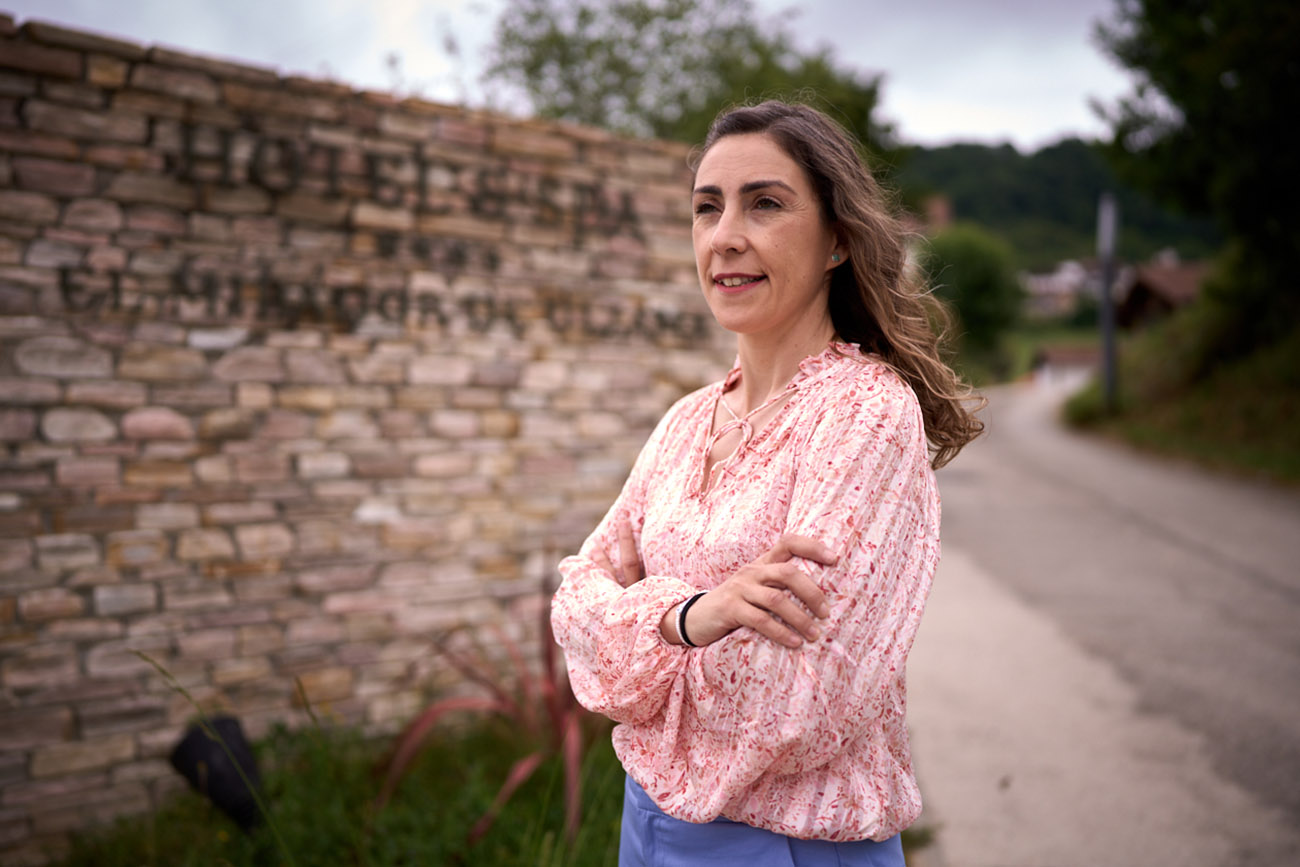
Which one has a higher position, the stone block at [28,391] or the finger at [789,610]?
the finger at [789,610]

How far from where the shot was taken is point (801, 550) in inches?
49.1

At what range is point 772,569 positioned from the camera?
125 cm

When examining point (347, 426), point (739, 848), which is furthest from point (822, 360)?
point (347, 426)

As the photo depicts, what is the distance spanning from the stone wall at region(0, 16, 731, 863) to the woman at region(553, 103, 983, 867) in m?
3.14

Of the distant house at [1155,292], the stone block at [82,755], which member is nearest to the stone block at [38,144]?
the stone block at [82,755]

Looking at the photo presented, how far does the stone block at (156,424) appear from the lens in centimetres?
391

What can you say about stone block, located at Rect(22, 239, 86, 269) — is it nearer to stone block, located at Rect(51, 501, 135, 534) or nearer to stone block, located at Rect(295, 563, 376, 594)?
stone block, located at Rect(51, 501, 135, 534)

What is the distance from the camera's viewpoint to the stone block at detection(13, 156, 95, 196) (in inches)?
144

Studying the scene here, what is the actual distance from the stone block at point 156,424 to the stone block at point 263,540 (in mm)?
546

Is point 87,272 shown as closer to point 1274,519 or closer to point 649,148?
point 649,148

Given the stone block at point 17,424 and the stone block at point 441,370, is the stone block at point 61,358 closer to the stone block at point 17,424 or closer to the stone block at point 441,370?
the stone block at point 17,424

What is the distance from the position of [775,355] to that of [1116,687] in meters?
4.69

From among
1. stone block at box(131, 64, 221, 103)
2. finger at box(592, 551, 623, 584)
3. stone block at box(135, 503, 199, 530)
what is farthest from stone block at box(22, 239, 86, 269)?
finger at box(592, 551, 623, 584)

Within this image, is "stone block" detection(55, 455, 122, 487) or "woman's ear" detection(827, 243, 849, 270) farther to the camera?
"stone block" detection(55, 455, 122, 487)
